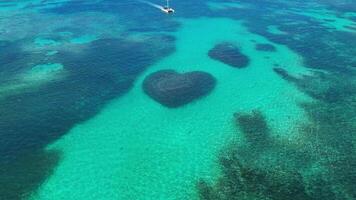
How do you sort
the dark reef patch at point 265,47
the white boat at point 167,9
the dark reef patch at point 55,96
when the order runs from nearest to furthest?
the dark reef patch at point 55,96 < the dark reef patch at point 265,47 < the white boat at point 167,9

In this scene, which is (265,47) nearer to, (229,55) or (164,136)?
(229,55)

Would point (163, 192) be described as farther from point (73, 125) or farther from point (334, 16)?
point (334, 16)

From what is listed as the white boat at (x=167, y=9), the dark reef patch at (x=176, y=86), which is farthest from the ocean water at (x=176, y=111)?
the white boat at (x=167, y=9)

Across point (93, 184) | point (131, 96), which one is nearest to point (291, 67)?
point (131, 96)

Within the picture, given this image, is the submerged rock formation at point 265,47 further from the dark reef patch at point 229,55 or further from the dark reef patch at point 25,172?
the dark reef patch at point 25,172

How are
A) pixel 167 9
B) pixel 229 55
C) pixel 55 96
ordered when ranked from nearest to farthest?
pixel 55 96 < pixel 229 55 < pixel 167 9

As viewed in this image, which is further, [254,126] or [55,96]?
[55,96]

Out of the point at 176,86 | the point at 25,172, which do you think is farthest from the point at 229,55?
the point at 25,172
